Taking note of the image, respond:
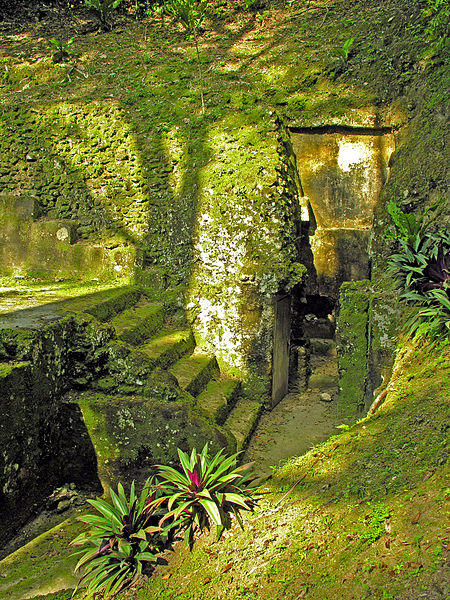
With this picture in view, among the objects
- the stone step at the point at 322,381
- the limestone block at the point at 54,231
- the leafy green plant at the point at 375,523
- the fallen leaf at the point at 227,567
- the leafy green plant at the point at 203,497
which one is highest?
the limestone block at the point at 54,231

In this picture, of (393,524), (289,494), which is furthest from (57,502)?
(393,524)

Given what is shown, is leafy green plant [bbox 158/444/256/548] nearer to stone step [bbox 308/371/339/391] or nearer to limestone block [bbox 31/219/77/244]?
stone step [bbox 308/371/339/391]

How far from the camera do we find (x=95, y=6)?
1039 cm

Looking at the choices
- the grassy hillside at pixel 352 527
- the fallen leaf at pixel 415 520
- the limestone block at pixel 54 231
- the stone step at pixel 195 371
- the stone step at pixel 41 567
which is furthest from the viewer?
the limestone block at pixel 54 231

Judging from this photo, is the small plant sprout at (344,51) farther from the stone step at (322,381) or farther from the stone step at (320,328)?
the stone step at (322,381)

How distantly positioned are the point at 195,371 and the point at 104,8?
10051 millimetres

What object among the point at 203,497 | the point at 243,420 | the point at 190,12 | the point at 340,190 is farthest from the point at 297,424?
the point at 190,12

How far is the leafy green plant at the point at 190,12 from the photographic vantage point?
8628 millimetres

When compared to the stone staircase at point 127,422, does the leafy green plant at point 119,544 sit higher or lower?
lower

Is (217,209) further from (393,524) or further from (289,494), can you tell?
(393,524)

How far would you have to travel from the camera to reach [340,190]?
21.7ft

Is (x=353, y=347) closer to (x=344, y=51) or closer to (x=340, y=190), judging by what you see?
(x=340, y=190)

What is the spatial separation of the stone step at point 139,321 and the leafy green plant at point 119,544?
209 centimetres

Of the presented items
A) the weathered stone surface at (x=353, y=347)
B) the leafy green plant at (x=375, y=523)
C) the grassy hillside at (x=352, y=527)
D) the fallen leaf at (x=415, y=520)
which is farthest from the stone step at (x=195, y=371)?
the fallen leaf at (x=415, y=520)
